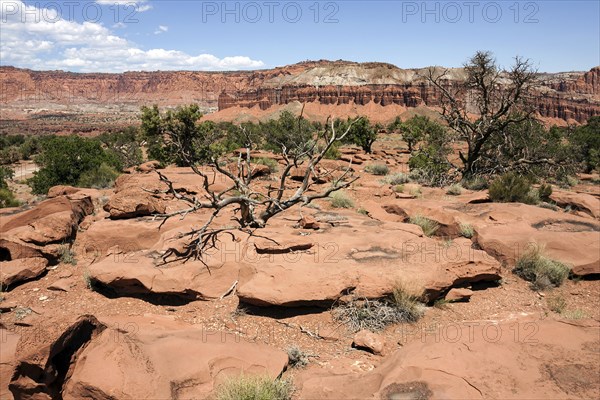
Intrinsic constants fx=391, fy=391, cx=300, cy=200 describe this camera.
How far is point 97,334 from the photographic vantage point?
167 inches

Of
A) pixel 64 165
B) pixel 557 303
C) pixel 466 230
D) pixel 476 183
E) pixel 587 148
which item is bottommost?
pixel 557 303

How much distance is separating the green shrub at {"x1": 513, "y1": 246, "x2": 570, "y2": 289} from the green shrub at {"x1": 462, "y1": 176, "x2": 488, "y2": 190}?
9206mm

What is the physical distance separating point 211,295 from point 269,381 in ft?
8.95

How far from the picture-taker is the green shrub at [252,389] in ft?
12.3

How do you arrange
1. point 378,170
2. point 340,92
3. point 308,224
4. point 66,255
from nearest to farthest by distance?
point 66,255 < point 308,224 < point 378,170 < point 340,92

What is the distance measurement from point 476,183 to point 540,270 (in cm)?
984

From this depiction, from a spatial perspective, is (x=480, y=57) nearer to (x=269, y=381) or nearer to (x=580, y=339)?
(x=580, y=339)

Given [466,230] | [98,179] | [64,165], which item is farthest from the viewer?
[64,165]

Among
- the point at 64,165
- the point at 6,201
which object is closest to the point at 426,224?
the point at 6,201

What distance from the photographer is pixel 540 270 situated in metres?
7.70

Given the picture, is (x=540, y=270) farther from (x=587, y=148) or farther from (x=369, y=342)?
(x=587, y=148)

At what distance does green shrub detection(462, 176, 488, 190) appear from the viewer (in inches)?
660

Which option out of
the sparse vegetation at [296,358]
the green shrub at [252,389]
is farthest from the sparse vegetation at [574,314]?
the green shrub at [252,389]

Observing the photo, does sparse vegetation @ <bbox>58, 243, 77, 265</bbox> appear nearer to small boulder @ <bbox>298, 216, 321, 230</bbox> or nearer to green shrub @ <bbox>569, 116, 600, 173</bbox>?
small boulder @ <bbox>298, 216, 321, 230</bbox>
